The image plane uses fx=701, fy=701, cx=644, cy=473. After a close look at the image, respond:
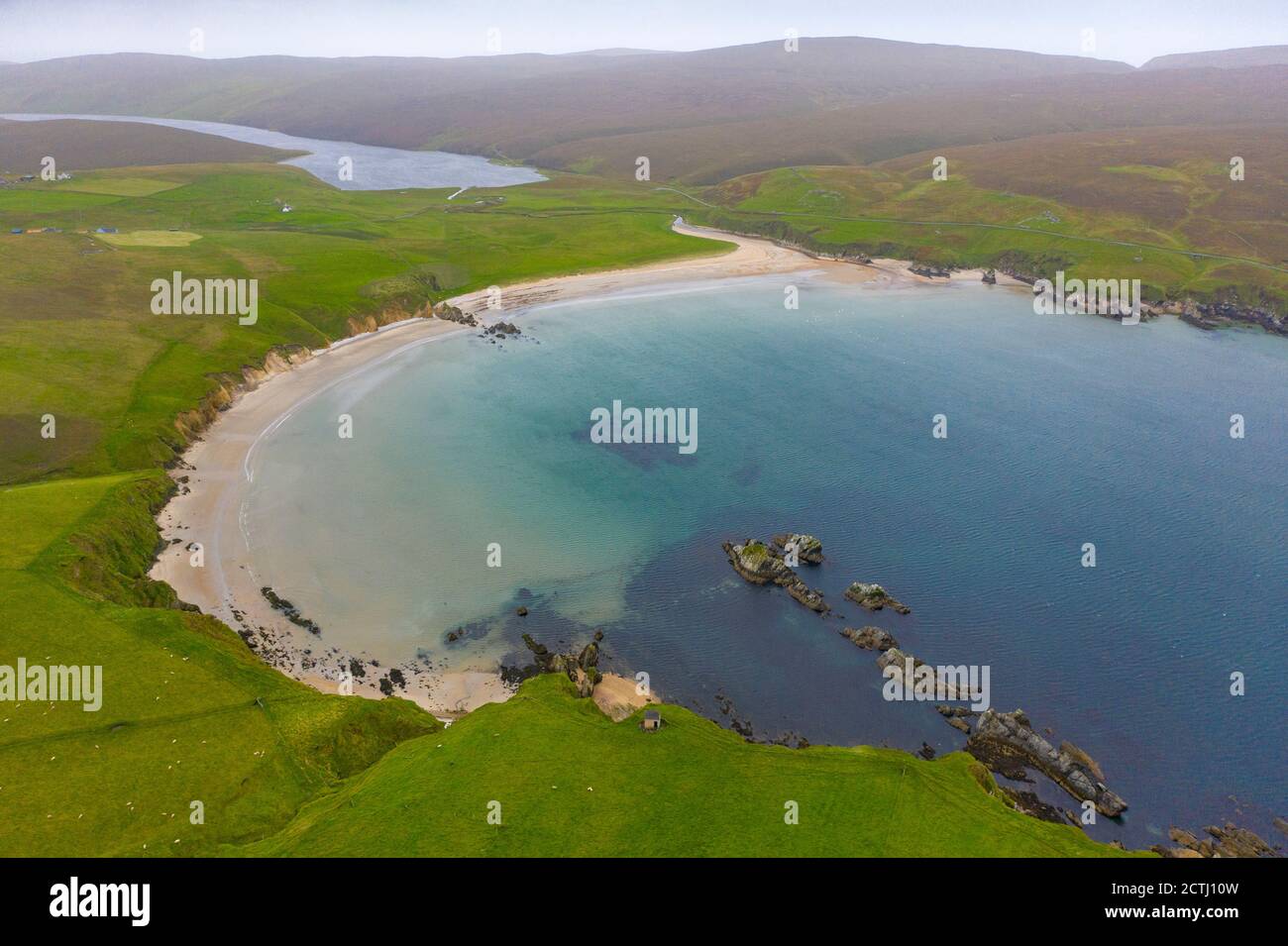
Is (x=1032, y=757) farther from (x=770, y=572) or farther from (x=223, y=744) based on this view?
(x=223, y=744)

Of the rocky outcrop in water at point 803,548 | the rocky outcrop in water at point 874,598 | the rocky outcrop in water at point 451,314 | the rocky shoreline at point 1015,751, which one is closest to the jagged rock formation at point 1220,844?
the rocky shoreline at point 1015,751

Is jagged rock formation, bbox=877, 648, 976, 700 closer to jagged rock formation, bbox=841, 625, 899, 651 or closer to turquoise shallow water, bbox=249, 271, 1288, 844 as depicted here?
jagged rock formation, bbox=841, 625, 899, 651

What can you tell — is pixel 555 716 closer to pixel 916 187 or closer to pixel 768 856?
pixel 768 856

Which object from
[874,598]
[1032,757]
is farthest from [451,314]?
[1032,757]

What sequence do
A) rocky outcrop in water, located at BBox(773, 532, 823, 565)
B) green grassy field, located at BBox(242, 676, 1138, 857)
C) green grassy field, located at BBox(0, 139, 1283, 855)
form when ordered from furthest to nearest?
1. rocky outcrop in water, located at BBox(773, 532, 823, 565)
2. green grassy field, located at BBox(0, 139, 1283, 855)
3. green grassy field, located at BBox(242, 676, 1138, 857)

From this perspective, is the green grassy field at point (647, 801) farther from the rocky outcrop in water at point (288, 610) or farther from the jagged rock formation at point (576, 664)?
the rocky outcrop in water at point (288, 610)

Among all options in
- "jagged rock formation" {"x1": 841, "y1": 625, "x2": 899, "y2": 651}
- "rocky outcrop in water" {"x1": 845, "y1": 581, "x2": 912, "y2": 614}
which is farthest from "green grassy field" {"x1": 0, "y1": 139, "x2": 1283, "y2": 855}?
"rocky outcrop in water" {"x1": 845, "y1": 581, "x2": 912, "y2": 614}

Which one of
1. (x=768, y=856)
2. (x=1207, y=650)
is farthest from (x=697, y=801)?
(x=1207, y=650)
